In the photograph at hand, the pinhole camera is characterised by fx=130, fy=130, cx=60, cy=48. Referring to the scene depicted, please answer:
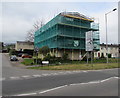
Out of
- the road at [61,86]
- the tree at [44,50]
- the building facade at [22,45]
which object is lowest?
the road at [61,86]

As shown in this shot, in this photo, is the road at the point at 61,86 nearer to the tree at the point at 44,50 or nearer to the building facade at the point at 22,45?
the tree at the point at 44,50

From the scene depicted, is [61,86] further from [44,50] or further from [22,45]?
[22,45]

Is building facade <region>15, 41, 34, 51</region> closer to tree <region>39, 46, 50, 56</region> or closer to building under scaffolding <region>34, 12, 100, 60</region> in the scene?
building under scaffolding <region>34, 12, 100, 60</region>

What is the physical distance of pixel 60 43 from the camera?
3194 centimetres

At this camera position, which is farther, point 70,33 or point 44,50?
point 70,33

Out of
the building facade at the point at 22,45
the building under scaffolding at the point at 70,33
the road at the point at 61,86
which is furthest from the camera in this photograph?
the building facade at the point at 22,45

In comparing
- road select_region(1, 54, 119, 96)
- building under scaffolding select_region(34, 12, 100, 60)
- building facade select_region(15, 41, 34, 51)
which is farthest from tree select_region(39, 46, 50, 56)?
Result: building facade select_region(15, 41, 34, 51)

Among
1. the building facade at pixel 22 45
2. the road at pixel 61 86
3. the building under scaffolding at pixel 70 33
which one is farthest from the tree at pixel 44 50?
the building facade at pixel 22 45

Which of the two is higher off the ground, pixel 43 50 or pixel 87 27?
pixel 87 27

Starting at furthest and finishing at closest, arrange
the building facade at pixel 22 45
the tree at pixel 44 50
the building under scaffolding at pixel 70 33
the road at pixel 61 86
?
the building facade at pixel 22 45 < the building under scaffolding at pixel 70 33 < the tree at pixel 44 50 < the road at pixel 61 86

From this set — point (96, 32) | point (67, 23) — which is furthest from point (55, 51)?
point (96, 32)

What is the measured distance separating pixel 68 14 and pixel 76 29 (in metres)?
4.66

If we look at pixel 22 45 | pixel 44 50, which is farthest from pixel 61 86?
pixel 22 45

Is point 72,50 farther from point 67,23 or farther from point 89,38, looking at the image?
point 89,38
